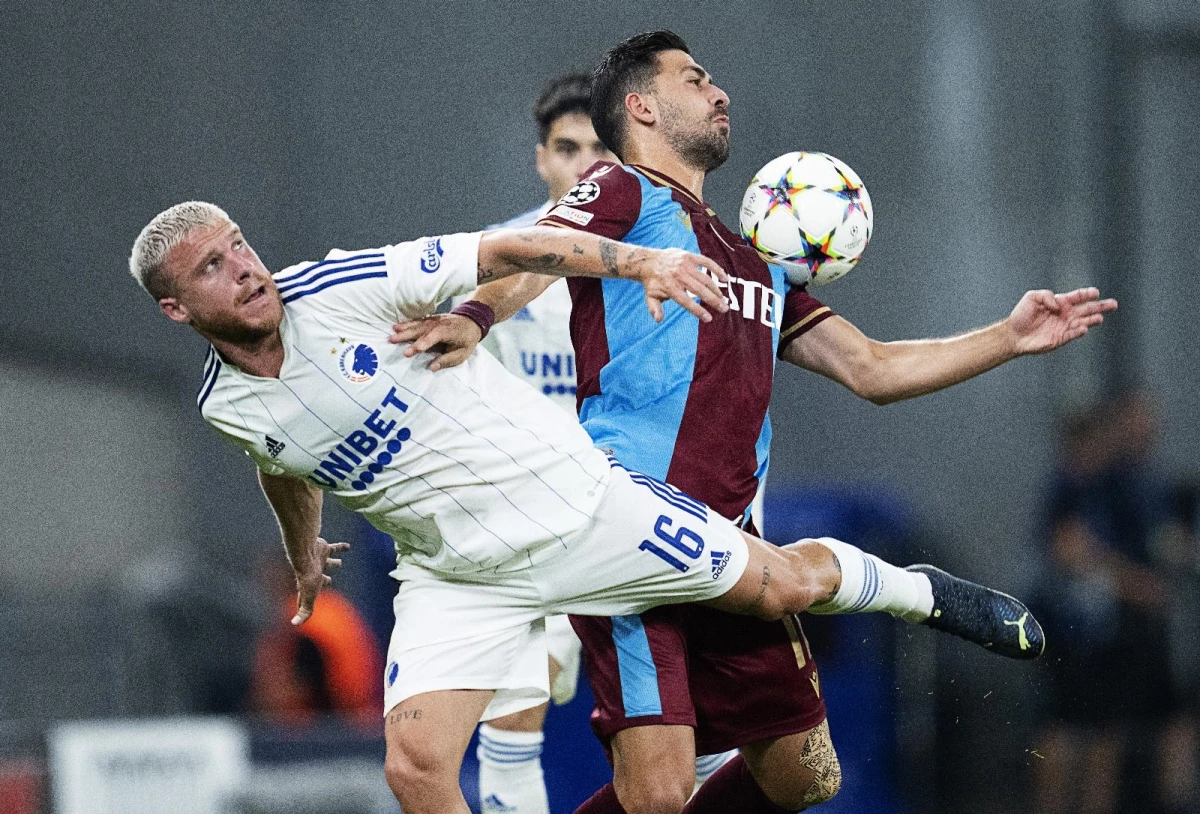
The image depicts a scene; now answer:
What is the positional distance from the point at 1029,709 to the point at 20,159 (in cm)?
554

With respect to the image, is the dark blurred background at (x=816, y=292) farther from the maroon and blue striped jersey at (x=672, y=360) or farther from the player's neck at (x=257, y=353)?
the player's neck at (x=257, y=353)

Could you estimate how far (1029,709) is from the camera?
6.91m

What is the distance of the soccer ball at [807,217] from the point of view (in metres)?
3.28

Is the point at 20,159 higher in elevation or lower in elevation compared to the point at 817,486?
higher

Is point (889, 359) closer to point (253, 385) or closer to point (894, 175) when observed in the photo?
point (253, 385)

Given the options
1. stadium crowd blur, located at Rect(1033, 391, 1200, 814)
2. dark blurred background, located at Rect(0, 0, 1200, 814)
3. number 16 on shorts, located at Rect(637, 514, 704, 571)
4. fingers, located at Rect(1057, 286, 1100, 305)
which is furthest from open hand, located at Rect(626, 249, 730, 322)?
stadium crowd blur, located at Rect(1033, 391, 1200, 814)

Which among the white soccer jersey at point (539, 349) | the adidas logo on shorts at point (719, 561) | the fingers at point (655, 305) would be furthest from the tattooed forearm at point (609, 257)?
the white soccer jersey at point (539, 349)

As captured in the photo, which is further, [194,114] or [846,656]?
[194,114]

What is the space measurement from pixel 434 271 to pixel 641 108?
2.75 ft

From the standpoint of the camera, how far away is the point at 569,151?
432 centimetres

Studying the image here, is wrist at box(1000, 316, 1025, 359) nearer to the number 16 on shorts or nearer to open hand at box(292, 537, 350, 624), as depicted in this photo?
the number 16 on shorts

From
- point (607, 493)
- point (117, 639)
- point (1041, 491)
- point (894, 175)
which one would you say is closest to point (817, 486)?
point (1041, 491)

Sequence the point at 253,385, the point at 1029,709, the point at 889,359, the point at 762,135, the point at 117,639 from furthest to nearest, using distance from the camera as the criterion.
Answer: the point at 762,135 → the point at 1029,709 → the point at 117,639 → the point at 889,359 → the point at 253,385

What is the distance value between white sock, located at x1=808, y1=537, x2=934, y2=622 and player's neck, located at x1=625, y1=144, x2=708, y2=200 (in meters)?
0.87
